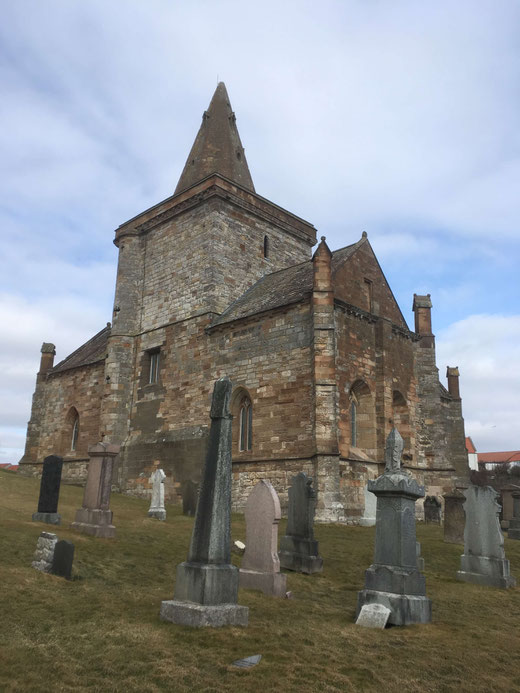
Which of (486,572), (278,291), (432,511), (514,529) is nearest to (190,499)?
(432,511)

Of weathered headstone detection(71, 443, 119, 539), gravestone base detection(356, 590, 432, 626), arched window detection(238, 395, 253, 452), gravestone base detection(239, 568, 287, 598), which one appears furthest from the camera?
arched window detection(238, 395, 253, 452)

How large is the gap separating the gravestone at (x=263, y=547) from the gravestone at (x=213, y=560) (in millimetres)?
1857

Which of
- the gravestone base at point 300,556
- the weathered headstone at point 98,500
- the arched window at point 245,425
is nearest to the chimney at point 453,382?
the arched window at point 245,425

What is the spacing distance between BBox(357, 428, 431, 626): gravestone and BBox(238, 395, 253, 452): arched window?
12.2m

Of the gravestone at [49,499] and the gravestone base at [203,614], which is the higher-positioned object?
the gravestone at [49,499]

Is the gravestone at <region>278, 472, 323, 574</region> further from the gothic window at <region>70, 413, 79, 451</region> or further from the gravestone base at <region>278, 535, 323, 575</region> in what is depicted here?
the gothic window at <region>70, 413, 79, 451</region>

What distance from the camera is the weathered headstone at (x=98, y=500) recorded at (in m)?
11.4

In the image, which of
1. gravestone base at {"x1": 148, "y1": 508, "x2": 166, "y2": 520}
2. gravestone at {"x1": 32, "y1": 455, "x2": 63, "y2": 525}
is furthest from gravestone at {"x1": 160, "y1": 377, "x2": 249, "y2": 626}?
gravestone base at {"x1": 148, "y1": 508, "x2": 166, "y2": 520}

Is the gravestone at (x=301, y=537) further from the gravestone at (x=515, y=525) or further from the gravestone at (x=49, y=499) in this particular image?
the gravestone at (x=515, y=525)

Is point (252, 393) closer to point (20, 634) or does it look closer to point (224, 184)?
point (224, 184)

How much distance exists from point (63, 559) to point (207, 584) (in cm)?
301

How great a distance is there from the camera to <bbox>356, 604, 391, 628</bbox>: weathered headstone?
6.62 m

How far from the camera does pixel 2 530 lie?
10008 millimetres

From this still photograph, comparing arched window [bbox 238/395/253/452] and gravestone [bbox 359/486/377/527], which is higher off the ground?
arched window [bbox 238/395/253/452]
